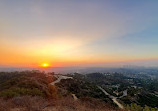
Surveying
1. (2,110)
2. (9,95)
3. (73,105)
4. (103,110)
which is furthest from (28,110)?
(9,95)

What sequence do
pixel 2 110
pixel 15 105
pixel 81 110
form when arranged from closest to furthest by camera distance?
pixel 2 110, pixel 81 110, pixel 15 105

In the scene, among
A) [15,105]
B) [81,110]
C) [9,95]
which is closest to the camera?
[81,110]

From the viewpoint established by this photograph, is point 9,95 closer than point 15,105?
No

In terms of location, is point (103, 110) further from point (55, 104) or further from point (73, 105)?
point (55, 104)

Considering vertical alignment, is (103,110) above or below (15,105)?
below

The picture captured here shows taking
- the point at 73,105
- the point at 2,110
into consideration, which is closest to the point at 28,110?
the point at 2,110

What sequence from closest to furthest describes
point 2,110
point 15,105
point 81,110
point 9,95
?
point 2,110 < point 81,110 < point 15,105 < point 9,95

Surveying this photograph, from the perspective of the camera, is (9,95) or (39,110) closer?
(39,110)

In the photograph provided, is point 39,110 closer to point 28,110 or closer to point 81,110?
point 28,110

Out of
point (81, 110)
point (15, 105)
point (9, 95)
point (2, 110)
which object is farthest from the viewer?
point (9, 95)
